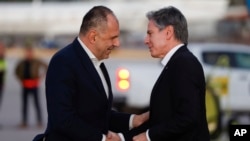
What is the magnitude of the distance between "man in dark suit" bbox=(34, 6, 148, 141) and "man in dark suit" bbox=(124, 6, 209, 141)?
0.22m

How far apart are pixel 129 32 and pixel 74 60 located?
69.5 meters

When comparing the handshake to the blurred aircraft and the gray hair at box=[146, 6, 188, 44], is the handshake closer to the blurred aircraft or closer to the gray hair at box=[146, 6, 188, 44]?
the gray hair at box=[146, 6, 188, 44]

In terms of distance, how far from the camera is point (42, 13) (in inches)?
3314

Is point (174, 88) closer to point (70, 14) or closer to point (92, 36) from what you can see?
point (92, 36)

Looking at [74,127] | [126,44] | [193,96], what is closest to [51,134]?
[74,127]

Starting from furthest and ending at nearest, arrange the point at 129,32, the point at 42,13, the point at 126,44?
the point at 42,13, the point at 129,32, the point at 126,44

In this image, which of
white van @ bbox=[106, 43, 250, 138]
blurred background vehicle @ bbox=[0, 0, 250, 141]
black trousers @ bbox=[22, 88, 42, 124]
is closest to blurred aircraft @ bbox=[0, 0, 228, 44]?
blurred background vehicle @ bbox=[0, 0, 250, 141]

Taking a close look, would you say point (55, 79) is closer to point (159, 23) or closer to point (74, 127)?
point (74, 127)

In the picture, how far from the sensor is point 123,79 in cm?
1577

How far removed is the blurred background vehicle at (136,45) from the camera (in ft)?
51.3

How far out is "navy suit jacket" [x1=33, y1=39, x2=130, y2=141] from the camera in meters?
5.01

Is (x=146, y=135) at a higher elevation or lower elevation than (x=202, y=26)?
higher

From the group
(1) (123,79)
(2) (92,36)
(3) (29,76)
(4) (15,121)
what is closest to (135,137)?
(2) (92,36)

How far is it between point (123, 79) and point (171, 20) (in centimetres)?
1066
